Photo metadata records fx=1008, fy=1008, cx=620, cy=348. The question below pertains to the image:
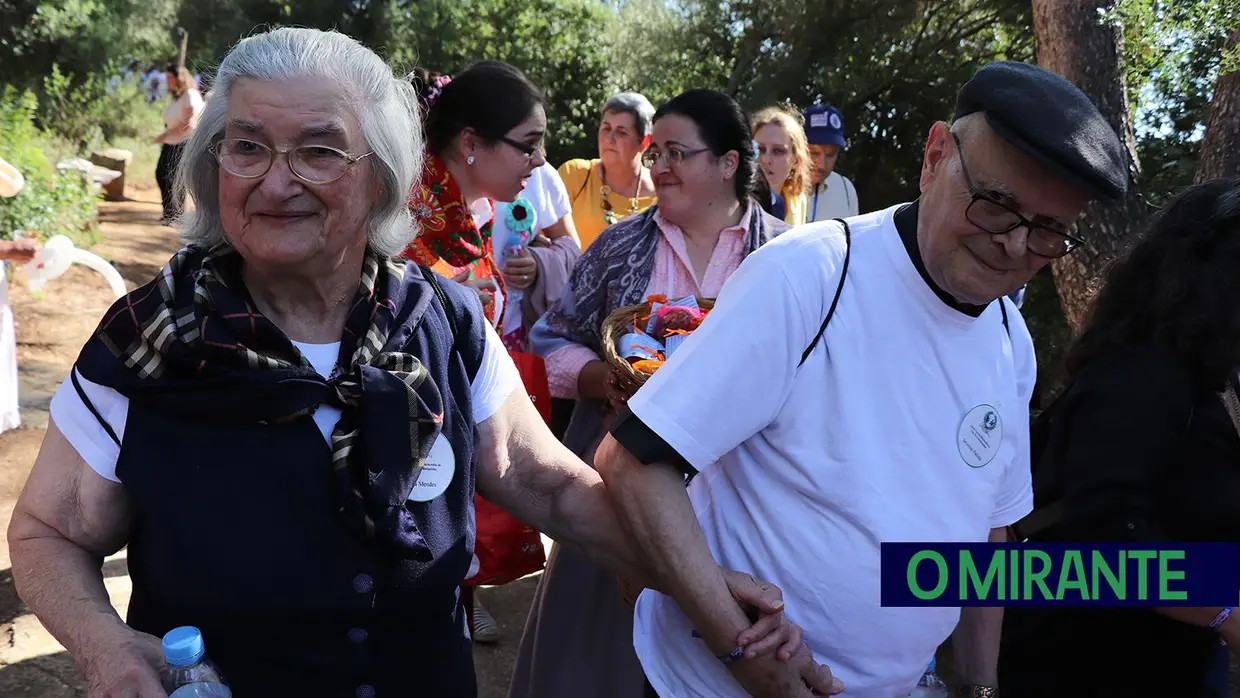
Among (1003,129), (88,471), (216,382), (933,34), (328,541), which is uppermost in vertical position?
(933,34)

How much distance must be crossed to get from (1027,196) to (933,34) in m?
7.98

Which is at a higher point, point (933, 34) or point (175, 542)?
point (933, 34)

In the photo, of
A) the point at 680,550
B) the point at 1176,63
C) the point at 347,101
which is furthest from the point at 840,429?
the point at 1176,63

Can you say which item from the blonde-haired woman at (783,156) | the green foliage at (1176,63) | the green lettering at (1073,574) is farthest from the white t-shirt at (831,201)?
the green lettering at (1073,574)

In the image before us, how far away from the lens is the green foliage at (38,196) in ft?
29.4

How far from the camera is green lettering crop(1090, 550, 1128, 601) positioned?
2234mm

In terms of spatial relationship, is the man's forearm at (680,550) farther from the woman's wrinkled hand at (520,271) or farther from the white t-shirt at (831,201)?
the white t-shirt at (831,201)

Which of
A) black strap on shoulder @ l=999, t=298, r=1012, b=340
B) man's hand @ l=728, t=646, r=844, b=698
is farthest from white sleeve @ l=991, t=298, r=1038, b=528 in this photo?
man's hand @ l=728, t=646, r=844, b=698

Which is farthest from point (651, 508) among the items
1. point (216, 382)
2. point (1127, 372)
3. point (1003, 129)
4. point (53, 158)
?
point (53, 158)

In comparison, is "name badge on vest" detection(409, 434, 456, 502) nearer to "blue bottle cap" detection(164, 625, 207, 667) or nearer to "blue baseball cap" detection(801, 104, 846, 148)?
"blue bottle cap" detection(164, 625, 207, 667)

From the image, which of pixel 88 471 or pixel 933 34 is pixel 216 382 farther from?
pixel 933 34

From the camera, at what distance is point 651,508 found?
1.76 metres

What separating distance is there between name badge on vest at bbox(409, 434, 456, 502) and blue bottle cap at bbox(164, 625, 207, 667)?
42 cm

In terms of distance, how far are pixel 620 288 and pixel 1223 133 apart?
2.42 m
